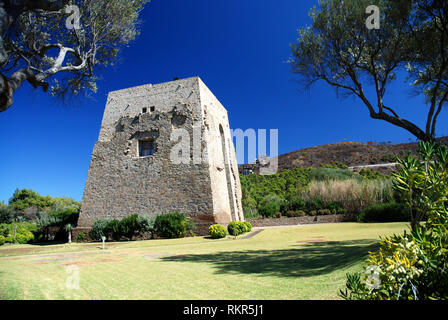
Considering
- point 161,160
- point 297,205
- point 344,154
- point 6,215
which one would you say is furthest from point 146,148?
point 344,154

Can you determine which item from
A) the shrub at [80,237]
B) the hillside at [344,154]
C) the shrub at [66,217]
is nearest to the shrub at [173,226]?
the shrub at [80,237]

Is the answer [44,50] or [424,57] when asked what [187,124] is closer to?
[44,50]

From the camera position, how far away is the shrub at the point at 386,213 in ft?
55.5

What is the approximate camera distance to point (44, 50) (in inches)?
301

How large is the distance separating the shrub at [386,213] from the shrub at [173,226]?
1242 cm

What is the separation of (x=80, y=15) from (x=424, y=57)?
1143cm

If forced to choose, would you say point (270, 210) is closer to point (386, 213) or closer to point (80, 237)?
point (386, 213)

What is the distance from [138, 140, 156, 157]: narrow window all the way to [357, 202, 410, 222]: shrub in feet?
50.5

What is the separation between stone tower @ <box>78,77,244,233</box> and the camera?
15.7 meters

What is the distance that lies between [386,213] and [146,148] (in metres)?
16.8

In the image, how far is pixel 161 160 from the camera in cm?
1667

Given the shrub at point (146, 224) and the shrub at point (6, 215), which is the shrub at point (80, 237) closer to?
the shrub at point (146, 224)
